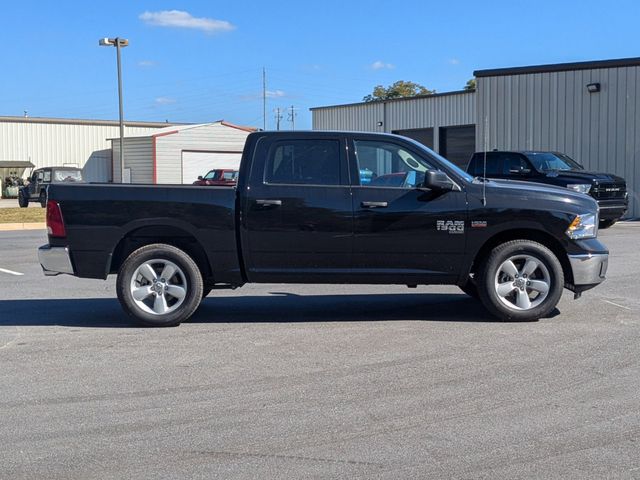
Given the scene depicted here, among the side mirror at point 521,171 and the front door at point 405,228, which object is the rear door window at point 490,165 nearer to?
the side mirror at point 521,171

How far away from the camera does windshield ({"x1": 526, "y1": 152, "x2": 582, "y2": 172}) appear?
66.7 feet

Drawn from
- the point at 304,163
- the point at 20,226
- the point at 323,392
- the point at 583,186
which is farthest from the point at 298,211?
the point at 20,226

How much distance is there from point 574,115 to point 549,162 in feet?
23.6

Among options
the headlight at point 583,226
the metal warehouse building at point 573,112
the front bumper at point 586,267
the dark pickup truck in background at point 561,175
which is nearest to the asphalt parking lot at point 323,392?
the front bumper at point 586,267

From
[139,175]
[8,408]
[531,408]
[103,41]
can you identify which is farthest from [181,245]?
[139,175]

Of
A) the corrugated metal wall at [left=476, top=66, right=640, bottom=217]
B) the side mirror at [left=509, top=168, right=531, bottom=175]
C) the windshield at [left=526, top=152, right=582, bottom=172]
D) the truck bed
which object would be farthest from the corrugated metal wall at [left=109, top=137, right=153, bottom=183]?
the truck bed

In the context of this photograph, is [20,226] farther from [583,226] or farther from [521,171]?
[583,226]

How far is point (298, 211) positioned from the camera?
8.02 meters

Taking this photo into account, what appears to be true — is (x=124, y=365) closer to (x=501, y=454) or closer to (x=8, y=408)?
(x=8, y=408)

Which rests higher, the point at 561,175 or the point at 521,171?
the point at 521,171

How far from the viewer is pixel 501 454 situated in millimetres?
4621

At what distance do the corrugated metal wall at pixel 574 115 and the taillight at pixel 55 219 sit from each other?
20.1 meters

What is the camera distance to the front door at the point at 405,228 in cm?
803

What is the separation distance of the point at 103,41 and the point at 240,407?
1093 inches
